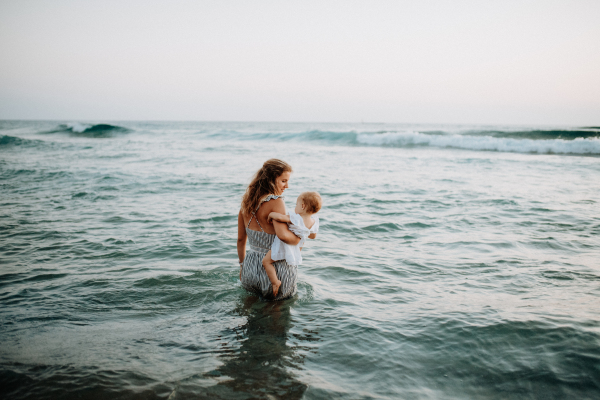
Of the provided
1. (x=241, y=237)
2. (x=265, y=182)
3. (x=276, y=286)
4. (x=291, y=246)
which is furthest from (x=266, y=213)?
(x=276, y=286)

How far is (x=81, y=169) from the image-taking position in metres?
15.1

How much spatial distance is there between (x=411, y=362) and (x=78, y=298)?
3.73 m

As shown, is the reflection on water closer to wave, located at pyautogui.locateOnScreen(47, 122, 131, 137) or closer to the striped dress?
the striped dress

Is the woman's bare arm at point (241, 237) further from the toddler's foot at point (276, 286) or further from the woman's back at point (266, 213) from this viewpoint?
the toddler's foot at point (276, 286)

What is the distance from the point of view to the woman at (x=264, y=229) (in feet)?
12.6

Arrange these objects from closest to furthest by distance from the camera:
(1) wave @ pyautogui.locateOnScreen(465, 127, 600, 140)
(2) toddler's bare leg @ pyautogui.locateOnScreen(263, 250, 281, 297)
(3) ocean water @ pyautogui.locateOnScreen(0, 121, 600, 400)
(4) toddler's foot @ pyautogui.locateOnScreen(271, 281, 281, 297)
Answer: (3) ocean water @ pyautogui.locateOnScreen(0, 121, 600, 400), (2) toddler's bare leg @ pyautogui.locateOnScreen(263, 250, 281, 297), (4) toddler's foot @ pyautogui.locateOnScreen(271, 281, 281, 297), (1) wave @ pyautogui.locateOnScreen(465, 127, 600, 140)

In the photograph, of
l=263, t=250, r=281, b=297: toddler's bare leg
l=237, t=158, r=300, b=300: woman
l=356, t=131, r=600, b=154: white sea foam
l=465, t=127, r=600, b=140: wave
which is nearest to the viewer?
l=237, t=158, r=300, b=300: woman

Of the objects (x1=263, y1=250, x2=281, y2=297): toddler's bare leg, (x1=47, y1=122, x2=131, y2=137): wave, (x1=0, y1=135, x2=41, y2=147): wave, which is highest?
(x1=47, y1=122, x2=131, y2=137): wave

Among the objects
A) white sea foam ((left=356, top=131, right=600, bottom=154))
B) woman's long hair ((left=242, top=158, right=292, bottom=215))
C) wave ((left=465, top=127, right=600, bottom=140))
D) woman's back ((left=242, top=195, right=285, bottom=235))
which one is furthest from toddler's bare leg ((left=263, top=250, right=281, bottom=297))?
wave ((left=465, top=127, right=600, bottom=140))

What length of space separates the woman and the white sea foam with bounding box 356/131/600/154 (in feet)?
87.5

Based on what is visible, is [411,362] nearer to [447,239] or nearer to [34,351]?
[34,351]

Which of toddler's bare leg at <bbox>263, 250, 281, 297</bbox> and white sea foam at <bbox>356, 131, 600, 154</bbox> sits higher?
white sea foam at <bbox>356, 131, 600, 154</bbox>

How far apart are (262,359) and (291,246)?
1.14 meters

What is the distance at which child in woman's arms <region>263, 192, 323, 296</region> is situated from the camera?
378 cm
